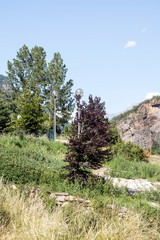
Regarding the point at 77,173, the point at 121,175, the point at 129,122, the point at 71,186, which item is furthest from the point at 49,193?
the point at 129,122

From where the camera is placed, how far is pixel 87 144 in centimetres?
605

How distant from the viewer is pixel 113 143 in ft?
49.8

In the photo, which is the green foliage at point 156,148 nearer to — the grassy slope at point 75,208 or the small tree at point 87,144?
the grassy slope at point 75,208

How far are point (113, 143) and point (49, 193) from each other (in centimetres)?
1009

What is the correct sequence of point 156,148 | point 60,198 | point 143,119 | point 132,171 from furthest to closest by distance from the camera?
point 143,119 < point 156,148 < point 132,171 < point 60,198

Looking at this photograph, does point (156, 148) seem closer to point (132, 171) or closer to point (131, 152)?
point (131, 152)

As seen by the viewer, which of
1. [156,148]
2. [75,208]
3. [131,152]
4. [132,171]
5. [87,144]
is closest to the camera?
[75,208]

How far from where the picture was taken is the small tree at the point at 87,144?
6.00 meters

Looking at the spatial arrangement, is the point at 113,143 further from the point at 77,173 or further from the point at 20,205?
the point at 20,205

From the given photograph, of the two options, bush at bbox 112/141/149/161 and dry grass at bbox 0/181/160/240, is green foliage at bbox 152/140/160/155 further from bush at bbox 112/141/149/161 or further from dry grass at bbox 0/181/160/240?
dry grass at bbox 0/181/160/240

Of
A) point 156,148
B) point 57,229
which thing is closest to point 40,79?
point 156,148

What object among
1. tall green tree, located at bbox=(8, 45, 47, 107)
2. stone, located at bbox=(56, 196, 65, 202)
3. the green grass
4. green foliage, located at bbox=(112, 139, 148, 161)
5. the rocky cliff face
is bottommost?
stone, located at bbox=(56, 196, 65, 202)

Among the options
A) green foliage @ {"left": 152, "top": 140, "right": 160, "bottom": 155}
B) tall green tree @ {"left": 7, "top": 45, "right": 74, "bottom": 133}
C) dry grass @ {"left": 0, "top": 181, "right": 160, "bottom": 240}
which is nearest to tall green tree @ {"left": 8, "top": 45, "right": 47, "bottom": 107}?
tall green tree @ {"left": 7, "top": 45, "right": 74, "bottom": 133}

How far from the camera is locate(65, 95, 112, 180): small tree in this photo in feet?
19.7
